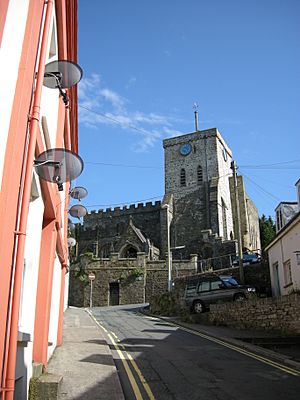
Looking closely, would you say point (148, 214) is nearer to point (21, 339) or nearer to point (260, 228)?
point (260, 228)

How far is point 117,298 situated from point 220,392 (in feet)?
88.4

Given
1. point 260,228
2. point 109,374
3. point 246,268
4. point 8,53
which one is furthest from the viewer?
point 260,228

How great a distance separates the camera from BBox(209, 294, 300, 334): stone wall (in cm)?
1449

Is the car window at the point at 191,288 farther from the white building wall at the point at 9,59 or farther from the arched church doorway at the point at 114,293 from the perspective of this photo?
the white building wall at the point at 9,59

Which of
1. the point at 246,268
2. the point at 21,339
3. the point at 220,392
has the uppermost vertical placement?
the point at 246,268

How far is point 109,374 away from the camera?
317 inches

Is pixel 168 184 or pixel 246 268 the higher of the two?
pixel 168 184

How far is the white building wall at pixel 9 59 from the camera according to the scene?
4.39 meters

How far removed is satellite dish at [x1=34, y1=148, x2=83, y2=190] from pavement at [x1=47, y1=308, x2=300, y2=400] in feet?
11.7

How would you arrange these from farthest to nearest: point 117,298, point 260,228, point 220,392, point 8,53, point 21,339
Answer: point 260,228 < point 117,298 < point 220,392 < point 21,339 < point 8,53

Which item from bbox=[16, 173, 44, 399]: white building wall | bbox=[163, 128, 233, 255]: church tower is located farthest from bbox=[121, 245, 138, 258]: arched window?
bbox=[16, 173, 44, 399]: white building wall

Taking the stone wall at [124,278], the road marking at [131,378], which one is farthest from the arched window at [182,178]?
the road marking at [131,378]

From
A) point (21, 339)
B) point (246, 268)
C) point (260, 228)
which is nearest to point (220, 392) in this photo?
point (21, 339)

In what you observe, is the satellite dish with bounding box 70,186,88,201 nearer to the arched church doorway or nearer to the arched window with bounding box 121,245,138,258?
the arched church doorway
